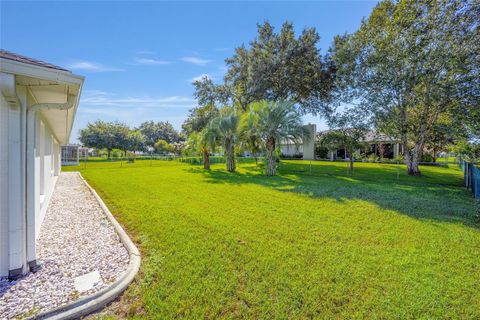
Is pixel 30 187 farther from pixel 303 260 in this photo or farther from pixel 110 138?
pixel 110 138

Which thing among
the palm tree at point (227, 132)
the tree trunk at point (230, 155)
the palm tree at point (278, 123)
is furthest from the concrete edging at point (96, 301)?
the tree trunk at point (230, 155)

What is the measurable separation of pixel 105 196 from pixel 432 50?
18.9 m

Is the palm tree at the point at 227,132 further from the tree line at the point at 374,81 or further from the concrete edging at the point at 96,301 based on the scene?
the concrete edging at the point at 96,301

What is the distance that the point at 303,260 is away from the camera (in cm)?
380

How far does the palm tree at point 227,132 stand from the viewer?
17047mm

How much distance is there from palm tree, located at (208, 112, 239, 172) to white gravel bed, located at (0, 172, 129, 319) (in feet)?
38.0

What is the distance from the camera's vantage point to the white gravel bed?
2.74 metres

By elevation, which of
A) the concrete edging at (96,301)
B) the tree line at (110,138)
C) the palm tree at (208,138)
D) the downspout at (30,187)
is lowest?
the concrete edging at (96,301)

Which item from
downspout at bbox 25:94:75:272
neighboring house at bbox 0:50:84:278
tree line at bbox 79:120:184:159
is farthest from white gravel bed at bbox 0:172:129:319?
tree line at bbox 79:120:184:159

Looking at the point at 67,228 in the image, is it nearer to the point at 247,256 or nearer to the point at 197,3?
the point at 247,256

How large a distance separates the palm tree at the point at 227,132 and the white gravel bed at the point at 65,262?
11589 mm

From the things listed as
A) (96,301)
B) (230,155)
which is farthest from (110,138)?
(96,301)

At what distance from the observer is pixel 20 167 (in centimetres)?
319

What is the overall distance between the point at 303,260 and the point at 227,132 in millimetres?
14201
